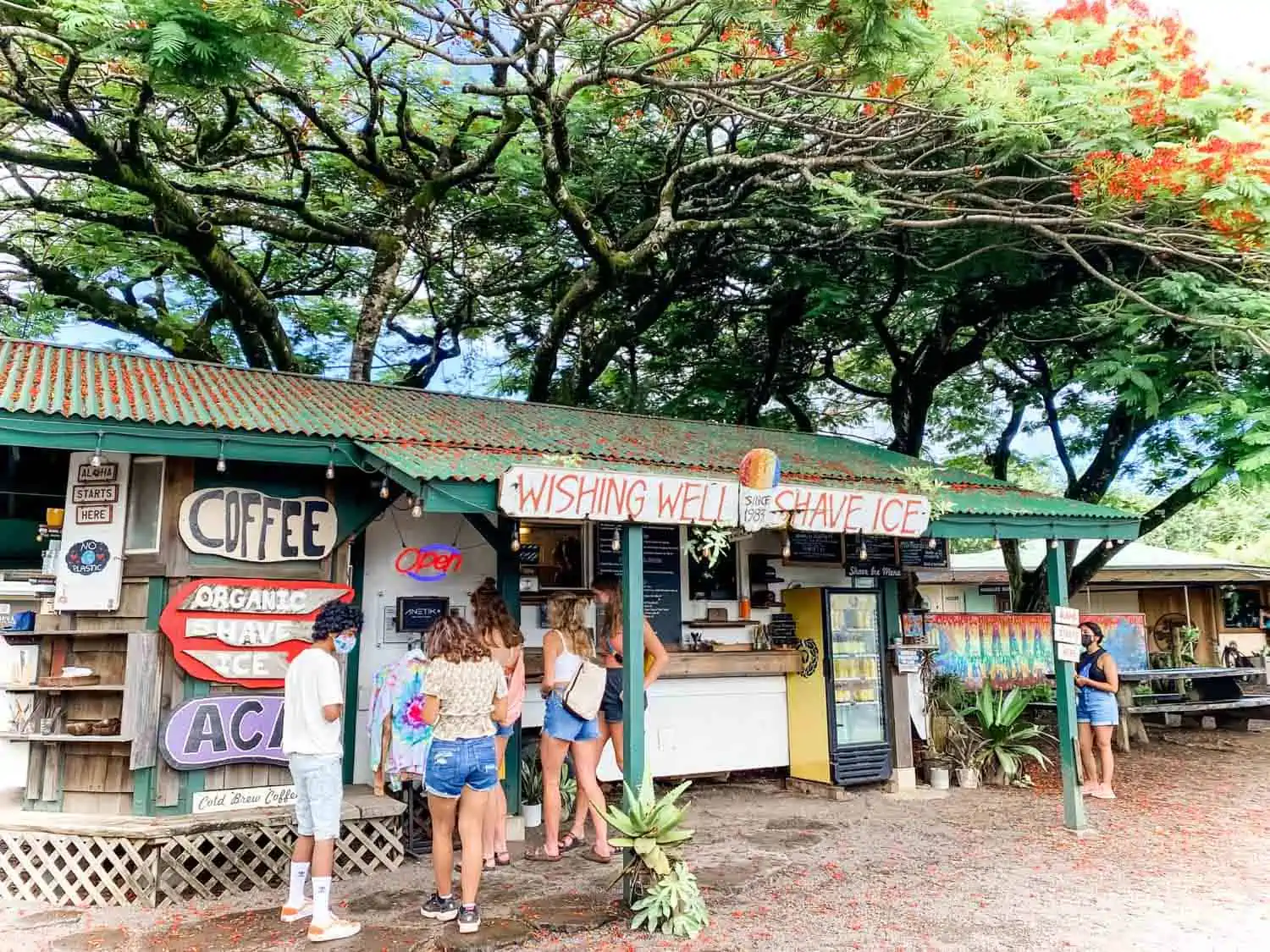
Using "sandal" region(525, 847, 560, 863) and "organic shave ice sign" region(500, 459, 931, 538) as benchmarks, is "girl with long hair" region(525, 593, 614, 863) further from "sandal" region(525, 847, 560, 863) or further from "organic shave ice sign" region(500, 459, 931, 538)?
"organic shave ice sign" region(500, 459, 931, 538)

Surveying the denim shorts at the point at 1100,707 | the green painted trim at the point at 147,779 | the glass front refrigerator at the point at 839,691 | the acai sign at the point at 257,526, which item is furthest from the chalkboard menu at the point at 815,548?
the green painted trim at the point at 147,779

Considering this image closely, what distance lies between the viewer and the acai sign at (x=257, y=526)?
6816 mm

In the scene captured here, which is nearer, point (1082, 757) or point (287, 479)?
point (287, 479)

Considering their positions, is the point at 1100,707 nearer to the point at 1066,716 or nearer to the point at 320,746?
the point at 1066,716

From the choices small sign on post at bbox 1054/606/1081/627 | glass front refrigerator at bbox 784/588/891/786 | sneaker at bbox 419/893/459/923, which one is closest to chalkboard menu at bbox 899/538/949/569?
glass front refrigerator at bbox 784/588/891/786

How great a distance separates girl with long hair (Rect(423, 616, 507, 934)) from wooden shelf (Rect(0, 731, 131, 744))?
8.63 ft

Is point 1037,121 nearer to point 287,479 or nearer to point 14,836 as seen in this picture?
point 287,479

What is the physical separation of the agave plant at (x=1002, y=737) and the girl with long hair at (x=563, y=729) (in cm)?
512

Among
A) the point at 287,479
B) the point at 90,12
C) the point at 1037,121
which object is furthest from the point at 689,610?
the point at 90,12

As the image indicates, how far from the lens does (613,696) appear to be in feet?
24.0

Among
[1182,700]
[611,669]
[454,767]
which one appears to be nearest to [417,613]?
[611,669]

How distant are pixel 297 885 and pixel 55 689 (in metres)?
2.55

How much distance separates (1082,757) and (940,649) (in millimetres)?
1810

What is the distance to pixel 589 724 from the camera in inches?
272
